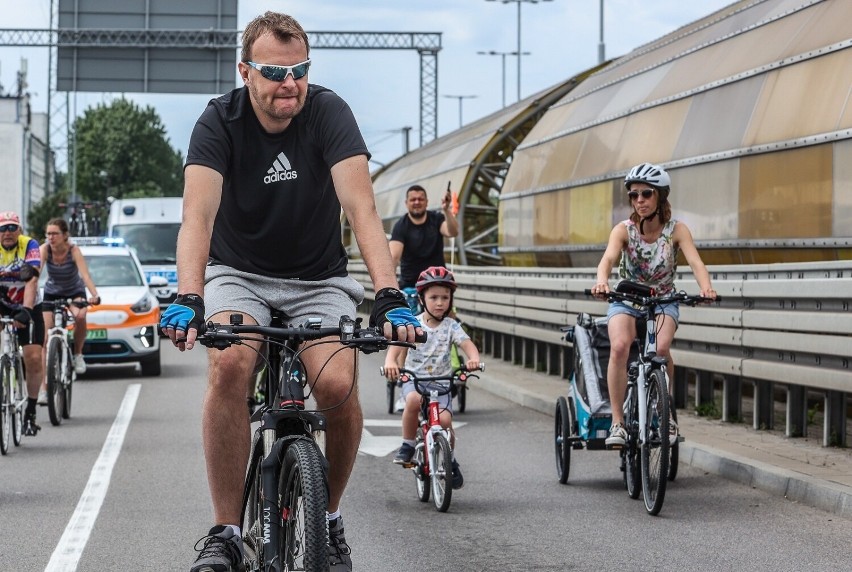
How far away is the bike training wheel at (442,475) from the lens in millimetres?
8461

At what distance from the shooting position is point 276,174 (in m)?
5.16

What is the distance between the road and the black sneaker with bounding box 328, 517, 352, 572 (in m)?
2.02

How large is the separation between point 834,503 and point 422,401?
2381mm

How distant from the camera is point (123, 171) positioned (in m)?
113

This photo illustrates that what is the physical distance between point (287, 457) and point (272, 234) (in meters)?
0.91

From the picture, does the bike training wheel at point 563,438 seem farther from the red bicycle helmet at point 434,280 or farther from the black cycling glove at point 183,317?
the black cycling glove at point 183,317

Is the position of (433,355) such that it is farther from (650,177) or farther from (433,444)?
(650,177)

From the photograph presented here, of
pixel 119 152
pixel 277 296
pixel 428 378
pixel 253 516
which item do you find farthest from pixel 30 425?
pixel 119 152

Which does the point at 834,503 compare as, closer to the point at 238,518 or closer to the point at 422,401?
the point at 422,401

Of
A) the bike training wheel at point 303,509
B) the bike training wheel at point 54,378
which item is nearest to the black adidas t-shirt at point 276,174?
the bike training wheel at point 303,509

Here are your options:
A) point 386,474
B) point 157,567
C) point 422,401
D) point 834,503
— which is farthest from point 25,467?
point 834,503

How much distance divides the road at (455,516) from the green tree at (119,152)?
9951cm

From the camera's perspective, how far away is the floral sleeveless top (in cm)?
919

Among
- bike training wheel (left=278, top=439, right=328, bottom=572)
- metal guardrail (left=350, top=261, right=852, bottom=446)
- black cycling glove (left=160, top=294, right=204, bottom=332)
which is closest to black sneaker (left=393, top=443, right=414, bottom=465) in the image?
metal guardrail (left=350, top=261, right=852, bottom=446)
